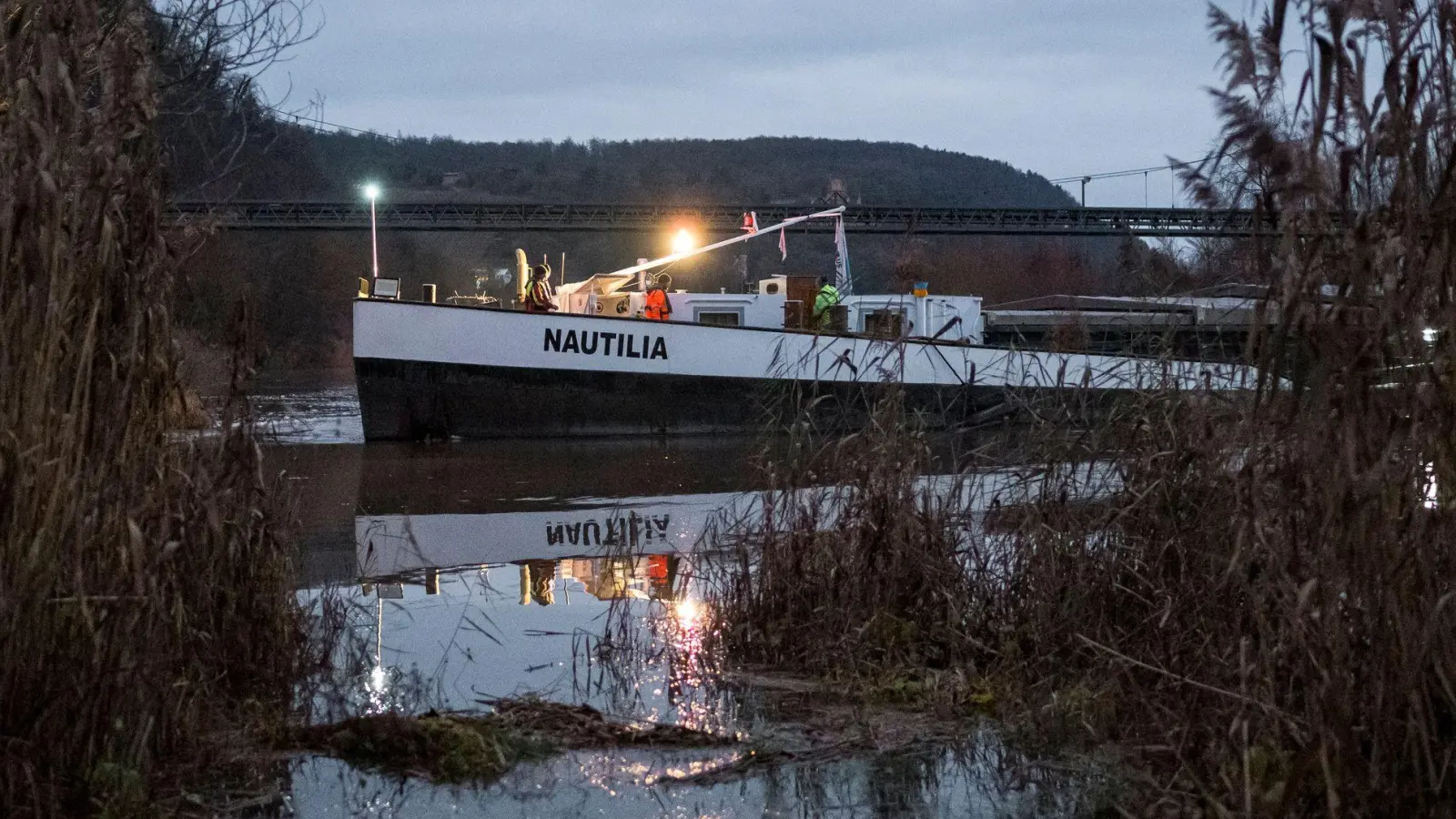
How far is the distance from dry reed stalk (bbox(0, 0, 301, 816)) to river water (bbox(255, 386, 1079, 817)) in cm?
50

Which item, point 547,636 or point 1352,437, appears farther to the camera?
point 547,636

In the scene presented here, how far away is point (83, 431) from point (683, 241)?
18188mm

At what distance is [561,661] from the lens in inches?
203

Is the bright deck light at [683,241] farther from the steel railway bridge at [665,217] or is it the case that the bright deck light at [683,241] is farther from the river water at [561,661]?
the steel railway bridge at [665,217]

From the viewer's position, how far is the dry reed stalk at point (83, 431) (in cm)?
291

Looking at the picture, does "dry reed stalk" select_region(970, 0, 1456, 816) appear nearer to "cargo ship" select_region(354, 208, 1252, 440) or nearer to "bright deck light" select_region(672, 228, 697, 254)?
"cargo ship" select_region(354, 208, 1252, 440)

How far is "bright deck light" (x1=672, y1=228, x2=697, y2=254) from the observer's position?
20.8 m

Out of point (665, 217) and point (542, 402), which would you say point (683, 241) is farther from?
point (665, 217)

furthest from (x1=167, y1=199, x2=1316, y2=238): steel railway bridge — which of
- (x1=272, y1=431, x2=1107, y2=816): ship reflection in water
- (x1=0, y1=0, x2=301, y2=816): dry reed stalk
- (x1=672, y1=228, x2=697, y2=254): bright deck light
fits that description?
(x1=0, y1=0, x2=301, y2=816): dry reed stalk

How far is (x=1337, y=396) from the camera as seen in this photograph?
267cm

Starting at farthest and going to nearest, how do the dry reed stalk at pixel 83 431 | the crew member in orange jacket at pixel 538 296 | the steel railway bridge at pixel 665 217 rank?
1. the steel railway bridge at pixel 665 217
2. the crew member in orange jacket at pixel 538 296
3. the dry reed stalk at pixel 83 431

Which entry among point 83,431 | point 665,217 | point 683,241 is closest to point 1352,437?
point 83,431

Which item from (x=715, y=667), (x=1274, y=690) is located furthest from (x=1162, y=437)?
(x=1274, y=690)

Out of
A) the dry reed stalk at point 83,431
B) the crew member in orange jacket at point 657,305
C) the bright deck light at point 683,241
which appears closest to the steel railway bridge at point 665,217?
the bright deck light at point 683,241
